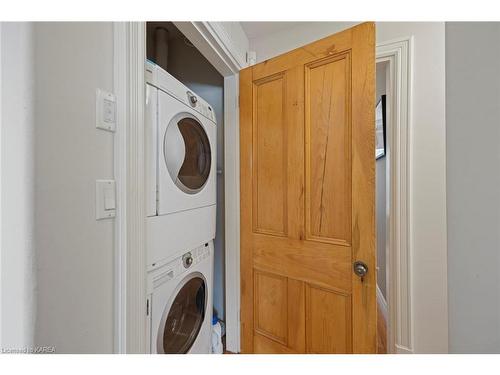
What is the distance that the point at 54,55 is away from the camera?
1.59ft

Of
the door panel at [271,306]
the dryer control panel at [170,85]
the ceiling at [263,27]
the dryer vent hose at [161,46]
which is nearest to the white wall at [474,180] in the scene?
the dryer control panel at [170,85]

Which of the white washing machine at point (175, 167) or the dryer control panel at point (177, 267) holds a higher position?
the white washing machine at point (175, 167)

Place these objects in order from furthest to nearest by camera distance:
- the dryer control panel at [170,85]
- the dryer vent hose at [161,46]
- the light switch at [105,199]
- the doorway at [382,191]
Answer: the dryer vent hose at [161,46] < the doorway at [382,191] < the dryer control panel at [170,85] < the light switch at [105,199]

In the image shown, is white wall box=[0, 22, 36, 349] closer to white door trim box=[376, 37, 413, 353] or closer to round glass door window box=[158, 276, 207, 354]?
round glass door window box=[158, 276, 207, 354]

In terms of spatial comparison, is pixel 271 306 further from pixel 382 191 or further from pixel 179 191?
pixel 382 191

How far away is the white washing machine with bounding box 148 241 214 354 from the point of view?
841mm

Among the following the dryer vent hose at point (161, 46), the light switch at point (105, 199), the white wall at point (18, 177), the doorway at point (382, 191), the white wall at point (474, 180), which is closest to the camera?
the white wall at point (474, 180)

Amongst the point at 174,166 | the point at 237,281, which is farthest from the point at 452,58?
the point at 237,281

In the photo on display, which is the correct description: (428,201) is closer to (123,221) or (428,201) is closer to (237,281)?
(237,281)

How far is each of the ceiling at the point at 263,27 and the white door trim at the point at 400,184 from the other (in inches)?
22.9

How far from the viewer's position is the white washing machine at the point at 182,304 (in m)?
0.84

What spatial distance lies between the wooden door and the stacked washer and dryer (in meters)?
0.24

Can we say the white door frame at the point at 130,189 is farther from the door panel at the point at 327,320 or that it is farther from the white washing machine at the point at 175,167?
the door panel at the point at 327,320

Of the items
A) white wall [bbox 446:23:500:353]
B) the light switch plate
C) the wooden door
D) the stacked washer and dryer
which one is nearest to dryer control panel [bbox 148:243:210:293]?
the stacked washer and dryer
